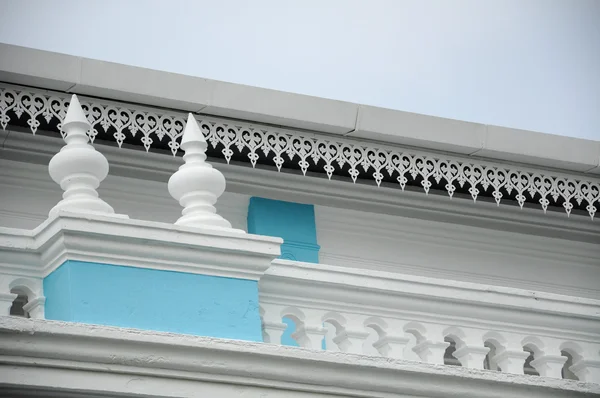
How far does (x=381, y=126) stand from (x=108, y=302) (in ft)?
8.67

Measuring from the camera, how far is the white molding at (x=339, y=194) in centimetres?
693

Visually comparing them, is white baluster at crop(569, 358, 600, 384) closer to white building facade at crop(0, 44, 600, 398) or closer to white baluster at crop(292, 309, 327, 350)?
white building facade at crop(0, 44, 600, 398)

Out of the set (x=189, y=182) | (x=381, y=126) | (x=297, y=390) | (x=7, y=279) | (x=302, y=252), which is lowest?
(x=297, y=390)

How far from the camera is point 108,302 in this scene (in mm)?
4793

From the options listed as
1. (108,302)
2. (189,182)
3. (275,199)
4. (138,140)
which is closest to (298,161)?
(275,199)

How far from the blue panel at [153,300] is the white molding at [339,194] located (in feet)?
6.88

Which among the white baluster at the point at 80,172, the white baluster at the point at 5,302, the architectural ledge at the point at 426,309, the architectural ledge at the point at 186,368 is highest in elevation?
the white baluster at the point at 80,172

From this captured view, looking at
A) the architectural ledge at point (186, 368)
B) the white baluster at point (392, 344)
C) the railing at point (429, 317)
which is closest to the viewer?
the architectural ledge at point (186, 368)

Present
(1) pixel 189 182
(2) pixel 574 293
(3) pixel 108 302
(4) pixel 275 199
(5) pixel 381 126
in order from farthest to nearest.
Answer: (2) pixel 574 293, (4) pixel 275 199, (5) pixel 381 126, (1) pixel 189 182, (3) pixel 108 302

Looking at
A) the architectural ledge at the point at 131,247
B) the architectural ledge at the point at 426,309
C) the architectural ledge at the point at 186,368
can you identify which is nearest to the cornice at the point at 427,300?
the architectural ledge at the point at 426,309

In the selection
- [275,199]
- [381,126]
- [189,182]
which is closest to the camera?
[189,182]

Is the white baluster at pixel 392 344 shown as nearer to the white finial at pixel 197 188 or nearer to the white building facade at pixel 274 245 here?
the white building facade at pixel 274 245

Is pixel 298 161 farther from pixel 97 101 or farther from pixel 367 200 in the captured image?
pixel 97 101

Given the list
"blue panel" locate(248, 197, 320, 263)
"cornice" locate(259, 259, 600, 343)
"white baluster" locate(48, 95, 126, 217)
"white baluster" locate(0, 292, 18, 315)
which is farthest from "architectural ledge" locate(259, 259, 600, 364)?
"blue panel" locate(248, 197, 320, 263)
